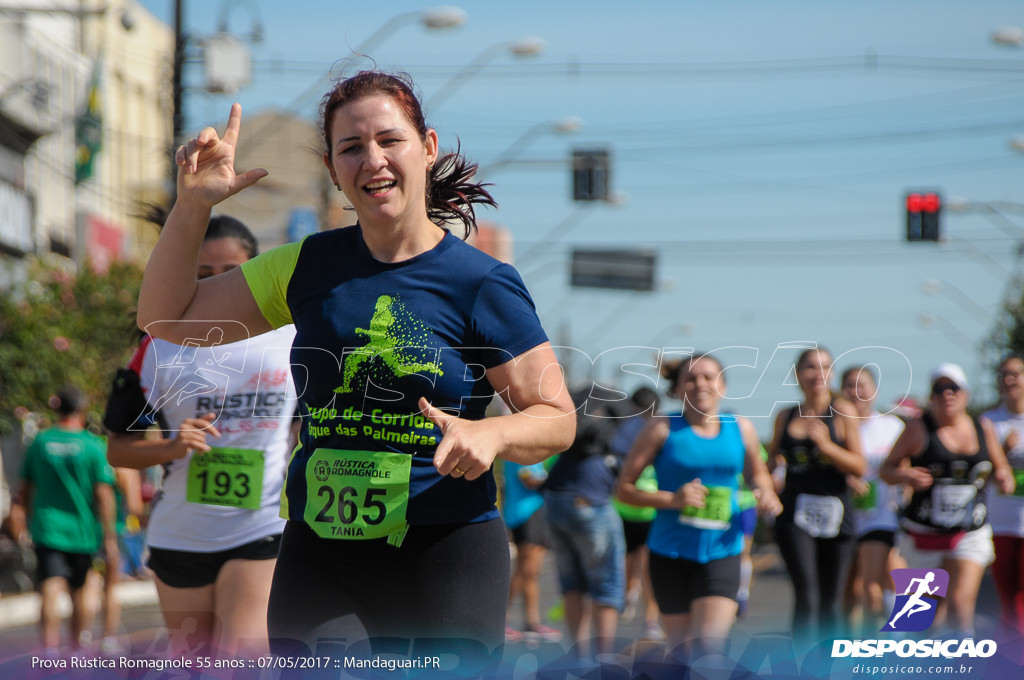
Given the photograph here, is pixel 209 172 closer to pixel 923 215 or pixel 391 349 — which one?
pixel 391 349

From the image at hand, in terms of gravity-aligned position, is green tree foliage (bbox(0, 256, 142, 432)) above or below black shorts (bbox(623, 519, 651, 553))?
above

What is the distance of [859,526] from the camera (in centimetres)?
1038

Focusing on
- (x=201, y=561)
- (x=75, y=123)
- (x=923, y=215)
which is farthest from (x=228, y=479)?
(x=75, y=123)

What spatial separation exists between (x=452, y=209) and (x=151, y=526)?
2.41m

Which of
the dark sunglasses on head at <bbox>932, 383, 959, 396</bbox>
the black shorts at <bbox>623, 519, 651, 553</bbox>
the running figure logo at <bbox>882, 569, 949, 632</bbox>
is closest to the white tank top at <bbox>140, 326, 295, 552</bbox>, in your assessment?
the running figure logo at <bbox>882, 569, 949, 632</bbox>

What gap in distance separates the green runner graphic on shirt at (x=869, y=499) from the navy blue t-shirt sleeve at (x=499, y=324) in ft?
23.9

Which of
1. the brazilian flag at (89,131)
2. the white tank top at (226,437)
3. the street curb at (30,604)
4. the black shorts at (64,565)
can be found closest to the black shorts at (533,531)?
the street curb at (30,604)

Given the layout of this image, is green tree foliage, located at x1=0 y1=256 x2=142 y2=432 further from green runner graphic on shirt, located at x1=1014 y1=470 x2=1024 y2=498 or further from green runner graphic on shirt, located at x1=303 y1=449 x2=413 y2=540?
green runner graphic on shirt, located at x1=303 y1=449 x2=413 y2=540

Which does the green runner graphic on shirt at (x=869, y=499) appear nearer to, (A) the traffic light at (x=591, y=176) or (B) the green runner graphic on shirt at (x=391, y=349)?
(B) the green runner graphic on shirt at (x=391, y=349)

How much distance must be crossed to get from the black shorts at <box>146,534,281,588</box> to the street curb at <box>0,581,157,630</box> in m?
6.21

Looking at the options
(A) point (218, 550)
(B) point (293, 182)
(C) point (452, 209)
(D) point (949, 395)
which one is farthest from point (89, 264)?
(B) point (293, 182)

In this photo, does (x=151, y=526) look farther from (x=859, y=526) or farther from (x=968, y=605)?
(x=859, y=526)

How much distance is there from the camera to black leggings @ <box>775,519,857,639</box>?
891 cm

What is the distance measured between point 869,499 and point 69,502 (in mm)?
5985
